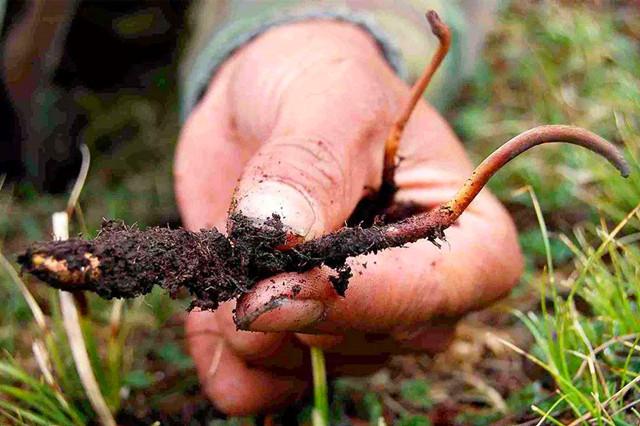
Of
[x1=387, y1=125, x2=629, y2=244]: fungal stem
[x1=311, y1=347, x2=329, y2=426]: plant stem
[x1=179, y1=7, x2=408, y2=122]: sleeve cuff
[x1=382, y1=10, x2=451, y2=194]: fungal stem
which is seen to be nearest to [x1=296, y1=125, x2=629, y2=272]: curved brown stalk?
[x1=387, y1=125, x2=629, y2=244]: fungal stem

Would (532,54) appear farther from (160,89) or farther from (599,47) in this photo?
(160,89)

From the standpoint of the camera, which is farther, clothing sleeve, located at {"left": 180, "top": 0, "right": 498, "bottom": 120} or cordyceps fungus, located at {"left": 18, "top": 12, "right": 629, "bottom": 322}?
clothing sleeve, located at {"left": 180, "top": 0, "right": 498, "bottom": 120}

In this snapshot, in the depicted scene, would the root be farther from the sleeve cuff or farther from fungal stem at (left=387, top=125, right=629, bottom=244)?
the sleeve cuff

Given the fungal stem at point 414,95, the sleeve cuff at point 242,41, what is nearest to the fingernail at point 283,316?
the fungal stem at point 414,95

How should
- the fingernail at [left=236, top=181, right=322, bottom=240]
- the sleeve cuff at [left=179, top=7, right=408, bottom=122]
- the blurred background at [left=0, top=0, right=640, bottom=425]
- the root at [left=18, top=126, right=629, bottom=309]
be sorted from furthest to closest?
the sleeve cuff at [left=179, top=7, right=408, bottom=122] → the blurred background at [left=0, top=0, right=640, bottom=425] → the fingernail at [left=236, top=181, right=322, bottom=240] → the root at [left=18, top=126, right=629, bottom=309]

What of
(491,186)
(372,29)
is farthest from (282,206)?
(491,186)

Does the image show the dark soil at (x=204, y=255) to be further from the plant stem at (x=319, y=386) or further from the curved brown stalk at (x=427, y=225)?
the plant stem at (x=319, y=386)

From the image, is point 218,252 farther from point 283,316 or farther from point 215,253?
point 283,316
